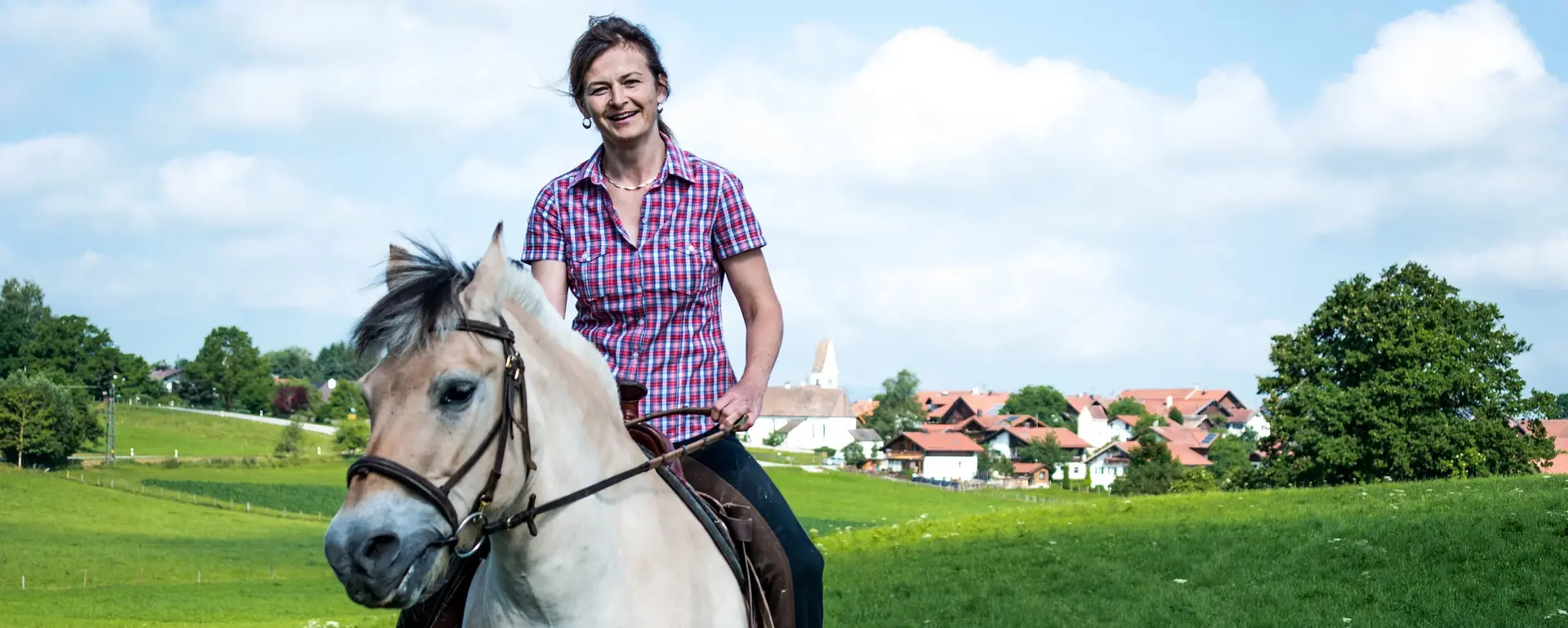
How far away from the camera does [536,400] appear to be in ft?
10.4

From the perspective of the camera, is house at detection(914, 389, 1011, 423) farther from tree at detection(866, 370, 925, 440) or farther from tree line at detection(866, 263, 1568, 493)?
tree line at detection(866, 263, 1568, 493)

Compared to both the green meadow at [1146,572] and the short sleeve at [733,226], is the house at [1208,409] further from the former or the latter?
the short sleeve at [733,226]

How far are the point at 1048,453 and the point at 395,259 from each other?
116 m

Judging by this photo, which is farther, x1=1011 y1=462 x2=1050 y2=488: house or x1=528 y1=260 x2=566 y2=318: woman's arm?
x1=1011 y1=462 x2=1050 y2=488: house

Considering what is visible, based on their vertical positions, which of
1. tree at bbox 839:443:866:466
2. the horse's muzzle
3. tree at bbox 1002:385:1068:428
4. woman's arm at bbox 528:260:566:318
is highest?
tree at bbox 1002:385:1068:428

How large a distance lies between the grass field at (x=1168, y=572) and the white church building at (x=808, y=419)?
120 m

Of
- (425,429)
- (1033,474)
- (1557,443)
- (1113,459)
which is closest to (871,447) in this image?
(1033,474)

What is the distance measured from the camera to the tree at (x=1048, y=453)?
115 metres

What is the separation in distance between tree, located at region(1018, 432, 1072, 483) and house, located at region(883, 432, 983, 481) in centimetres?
506

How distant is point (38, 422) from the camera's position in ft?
252

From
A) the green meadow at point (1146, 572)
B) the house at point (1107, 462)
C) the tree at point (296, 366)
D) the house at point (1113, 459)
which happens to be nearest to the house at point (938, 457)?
the house at point (1107, 462)

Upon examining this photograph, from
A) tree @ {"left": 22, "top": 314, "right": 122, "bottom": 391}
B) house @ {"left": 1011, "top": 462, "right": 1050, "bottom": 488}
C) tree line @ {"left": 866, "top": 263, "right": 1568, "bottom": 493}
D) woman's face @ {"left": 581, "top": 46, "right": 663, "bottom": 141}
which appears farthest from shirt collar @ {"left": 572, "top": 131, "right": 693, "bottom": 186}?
tree @ {"left": 22, "top": 314, "right": 122, "bottom": 391}

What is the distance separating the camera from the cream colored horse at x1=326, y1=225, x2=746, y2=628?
2.77 metres

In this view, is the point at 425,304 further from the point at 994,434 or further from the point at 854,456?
the point at 994,434
